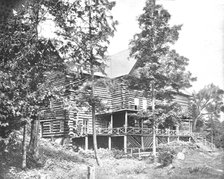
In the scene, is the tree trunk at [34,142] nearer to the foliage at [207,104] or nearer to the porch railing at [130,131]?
the porch railing at [130,131]

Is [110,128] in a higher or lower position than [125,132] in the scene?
higher

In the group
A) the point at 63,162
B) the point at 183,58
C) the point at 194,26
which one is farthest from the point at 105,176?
the point at 183,58

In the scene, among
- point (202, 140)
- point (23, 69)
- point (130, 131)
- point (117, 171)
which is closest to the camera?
point (23, 69)

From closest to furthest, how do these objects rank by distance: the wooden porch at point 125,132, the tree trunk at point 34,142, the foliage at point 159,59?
the tree trunk at point 34,142 < the foliage at point 159,59 < the wooden porch at point 125,132

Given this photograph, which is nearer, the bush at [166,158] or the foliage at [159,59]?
the bush at [166,158]

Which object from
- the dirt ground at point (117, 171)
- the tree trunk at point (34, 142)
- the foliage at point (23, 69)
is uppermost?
the foliage at point (23, 69)

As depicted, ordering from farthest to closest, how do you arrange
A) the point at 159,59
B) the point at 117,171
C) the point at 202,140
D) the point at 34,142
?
the point at 202,140, the point at 159,59, the point at 34,142, the point at 117,171

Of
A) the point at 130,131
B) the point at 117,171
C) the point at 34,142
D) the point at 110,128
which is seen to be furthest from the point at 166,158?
the point at 110,128

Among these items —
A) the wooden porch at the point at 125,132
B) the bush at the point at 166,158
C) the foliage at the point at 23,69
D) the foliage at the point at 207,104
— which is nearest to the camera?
the foliage at the point at 23,69

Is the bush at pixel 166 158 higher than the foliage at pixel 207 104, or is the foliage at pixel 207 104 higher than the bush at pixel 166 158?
the foliage at pixel 207 104

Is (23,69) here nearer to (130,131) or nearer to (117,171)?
(117,171)

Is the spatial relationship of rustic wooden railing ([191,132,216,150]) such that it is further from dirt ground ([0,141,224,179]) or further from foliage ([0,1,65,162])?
foliage ([0,1,65,162])

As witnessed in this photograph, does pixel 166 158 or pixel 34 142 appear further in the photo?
pixel 34 142

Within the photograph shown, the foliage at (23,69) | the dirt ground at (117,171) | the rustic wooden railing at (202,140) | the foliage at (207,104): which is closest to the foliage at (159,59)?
the dirt ground at (117,171)
